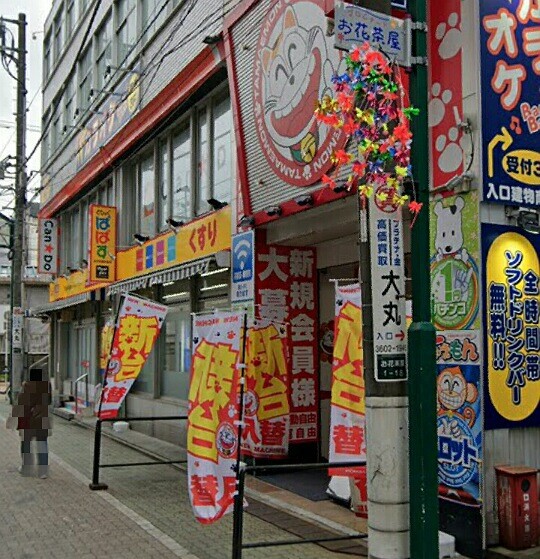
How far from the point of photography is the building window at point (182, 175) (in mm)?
14859

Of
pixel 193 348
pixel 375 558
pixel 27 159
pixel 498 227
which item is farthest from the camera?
pixel 27 159

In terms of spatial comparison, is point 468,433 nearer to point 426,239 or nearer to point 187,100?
point 426,239

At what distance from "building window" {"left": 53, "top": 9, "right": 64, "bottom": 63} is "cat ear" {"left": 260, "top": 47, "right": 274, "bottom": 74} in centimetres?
1880

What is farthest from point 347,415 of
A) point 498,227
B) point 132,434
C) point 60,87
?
point 60,87

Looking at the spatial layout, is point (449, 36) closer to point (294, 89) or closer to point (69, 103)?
point (294, 89)

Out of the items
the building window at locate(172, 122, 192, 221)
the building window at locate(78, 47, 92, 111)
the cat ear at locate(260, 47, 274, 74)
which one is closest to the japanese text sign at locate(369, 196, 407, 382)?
the cat ear at locate(260, 47, 274, 74)

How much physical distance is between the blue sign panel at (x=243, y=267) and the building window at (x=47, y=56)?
20.7m

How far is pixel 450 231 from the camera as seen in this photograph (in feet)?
23.5

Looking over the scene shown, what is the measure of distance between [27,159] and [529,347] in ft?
68.3

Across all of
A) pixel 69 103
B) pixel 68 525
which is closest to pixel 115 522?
pixel 68 525

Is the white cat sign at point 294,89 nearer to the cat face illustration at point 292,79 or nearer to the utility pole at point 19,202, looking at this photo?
the cat face illustration at point 292,79

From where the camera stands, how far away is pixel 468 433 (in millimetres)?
6859

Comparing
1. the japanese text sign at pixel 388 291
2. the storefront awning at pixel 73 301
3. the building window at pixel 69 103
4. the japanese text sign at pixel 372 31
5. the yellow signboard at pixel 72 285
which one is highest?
the building window at pixel 69 103

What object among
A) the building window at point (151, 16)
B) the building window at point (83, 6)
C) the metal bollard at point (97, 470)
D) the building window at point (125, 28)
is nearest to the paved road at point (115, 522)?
the metal bollard at point (97, 470)
